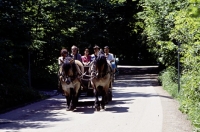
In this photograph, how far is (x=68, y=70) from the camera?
1614cm

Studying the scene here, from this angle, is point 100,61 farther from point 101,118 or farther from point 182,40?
point 182,40

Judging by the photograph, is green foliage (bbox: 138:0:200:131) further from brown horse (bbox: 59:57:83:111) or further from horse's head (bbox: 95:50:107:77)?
brown horse (bbox: 59:57:83:111)

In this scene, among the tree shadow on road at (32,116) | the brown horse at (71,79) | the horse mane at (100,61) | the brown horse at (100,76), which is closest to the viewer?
the tree shadow on road at (32,116)

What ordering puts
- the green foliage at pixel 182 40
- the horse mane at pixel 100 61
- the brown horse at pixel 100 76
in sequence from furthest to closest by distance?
the brown horse at pixel 100 76, the horse mane at pixel 100 61, the green foliage at pixel 182 40

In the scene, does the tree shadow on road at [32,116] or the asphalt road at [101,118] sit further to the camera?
the tree shadow on road at [32,116]

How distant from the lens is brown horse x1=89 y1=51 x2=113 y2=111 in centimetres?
1598

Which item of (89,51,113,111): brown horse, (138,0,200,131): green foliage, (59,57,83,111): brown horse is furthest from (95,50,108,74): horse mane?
(138,0,200,131): green foliage

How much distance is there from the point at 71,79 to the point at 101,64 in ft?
4.36

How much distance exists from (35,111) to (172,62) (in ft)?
42.7

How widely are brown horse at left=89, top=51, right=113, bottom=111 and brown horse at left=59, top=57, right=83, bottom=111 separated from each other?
0.59 meters

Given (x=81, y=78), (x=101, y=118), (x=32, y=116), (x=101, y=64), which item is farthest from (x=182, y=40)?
(x=32, y=116)

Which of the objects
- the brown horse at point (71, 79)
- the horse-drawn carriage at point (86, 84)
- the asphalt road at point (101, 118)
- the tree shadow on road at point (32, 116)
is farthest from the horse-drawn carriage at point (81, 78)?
the tree shadow on road at point (32, 116)

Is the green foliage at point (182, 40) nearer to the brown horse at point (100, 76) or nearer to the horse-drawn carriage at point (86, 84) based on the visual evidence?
the brown horse at point (100, 76)

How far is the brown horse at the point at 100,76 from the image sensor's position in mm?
15984
